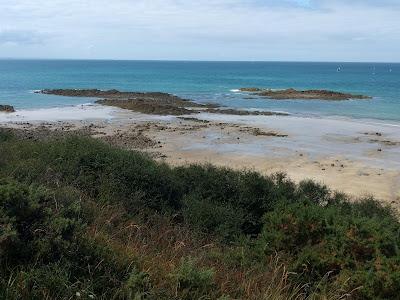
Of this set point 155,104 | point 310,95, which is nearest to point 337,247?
point 155,104

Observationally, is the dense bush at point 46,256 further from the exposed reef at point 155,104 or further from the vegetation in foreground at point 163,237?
the exposed reef at point 155,104

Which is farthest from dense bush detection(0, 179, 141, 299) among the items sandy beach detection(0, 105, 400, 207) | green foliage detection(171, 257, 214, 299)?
sandy beach detection(0, 105, 400, 207)

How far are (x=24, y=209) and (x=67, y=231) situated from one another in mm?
428

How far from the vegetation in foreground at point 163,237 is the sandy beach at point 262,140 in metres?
6.45

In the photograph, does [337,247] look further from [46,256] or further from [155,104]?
[155,104]

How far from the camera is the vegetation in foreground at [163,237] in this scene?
409 cm

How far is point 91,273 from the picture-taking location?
417 centimetres

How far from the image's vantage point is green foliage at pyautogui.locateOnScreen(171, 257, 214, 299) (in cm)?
417

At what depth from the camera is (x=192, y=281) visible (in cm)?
421

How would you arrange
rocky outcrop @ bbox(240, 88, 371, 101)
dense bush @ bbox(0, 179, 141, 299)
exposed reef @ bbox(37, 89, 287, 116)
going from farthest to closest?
rocky outcrop @ bbox(240, 88, 371, 101)
exposed reef @ bbox(37, 89, 287, 116)
dense bush @ bbox(0, 179, 141, 299)

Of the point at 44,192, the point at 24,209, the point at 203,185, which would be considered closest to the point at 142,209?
the point at 203,185

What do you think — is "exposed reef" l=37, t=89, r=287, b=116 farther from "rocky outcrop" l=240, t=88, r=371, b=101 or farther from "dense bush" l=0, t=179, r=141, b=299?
"dense bush" l=0, t=179, r=141, b=299

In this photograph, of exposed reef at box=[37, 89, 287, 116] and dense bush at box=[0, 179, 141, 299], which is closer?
dense bush at box=[0, 179, 141, 299]

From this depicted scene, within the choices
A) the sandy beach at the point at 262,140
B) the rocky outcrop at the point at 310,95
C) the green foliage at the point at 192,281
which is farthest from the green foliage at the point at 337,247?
the rocky outcrop at the point at 310,95
